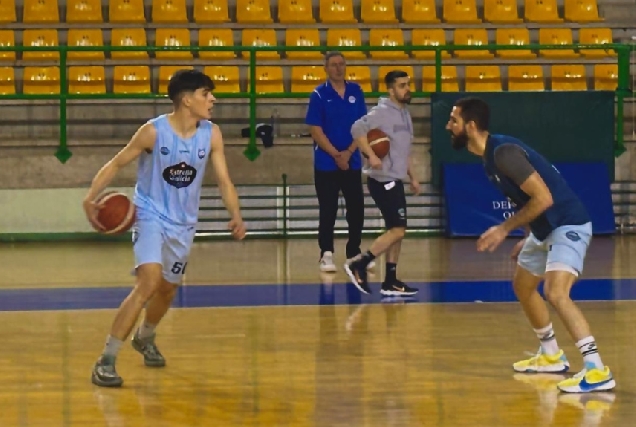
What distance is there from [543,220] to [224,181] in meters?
1.72

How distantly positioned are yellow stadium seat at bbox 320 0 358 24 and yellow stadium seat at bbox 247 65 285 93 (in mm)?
1684

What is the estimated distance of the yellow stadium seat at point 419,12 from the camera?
17.4 metres

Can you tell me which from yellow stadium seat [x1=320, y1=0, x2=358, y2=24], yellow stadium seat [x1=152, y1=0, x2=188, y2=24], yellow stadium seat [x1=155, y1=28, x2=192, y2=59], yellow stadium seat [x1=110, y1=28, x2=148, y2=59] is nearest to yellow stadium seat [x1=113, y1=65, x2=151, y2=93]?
yellow stadium seat [x1=110, y1=28, x2=148, y2=59]

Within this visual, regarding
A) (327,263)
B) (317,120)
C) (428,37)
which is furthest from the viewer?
(428,37)

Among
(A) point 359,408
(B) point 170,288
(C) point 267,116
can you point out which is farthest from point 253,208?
(A) point 359,408

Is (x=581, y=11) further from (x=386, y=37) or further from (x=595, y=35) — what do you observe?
(x=386, y=37)

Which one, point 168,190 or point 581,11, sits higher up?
point 581,11

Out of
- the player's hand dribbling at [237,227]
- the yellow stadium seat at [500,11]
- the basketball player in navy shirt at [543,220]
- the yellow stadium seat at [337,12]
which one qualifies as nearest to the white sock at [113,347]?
the player's hand dribbling at [237,227]

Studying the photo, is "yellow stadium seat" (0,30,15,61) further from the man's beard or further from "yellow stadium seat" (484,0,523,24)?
the man's beard

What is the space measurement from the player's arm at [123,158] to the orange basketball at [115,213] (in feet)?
0.28

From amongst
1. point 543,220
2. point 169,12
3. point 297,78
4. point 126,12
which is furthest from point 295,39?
point 543,220

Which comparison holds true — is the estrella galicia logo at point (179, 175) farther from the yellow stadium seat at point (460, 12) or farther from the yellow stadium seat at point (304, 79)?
the yellow stadium seat at point (460, 12)

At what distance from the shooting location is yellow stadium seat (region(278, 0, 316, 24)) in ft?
56.1

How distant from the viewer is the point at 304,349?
24.9 feet
